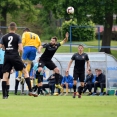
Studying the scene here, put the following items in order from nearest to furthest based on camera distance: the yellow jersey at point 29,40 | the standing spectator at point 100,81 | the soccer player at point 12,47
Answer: the soccer player at point 12,47 → the yellow jersey at point 29,40 → the standing spectator at point 100,81

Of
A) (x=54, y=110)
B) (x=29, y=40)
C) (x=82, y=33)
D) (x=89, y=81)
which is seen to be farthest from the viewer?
(x=82, y=33)

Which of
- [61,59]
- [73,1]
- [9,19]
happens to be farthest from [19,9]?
[61,59]

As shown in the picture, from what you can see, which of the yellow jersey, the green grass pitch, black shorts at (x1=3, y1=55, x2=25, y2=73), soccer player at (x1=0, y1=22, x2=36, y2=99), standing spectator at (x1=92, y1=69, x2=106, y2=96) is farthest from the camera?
standing spectator at (x1=92, y1=69, x2=106, y2=96)

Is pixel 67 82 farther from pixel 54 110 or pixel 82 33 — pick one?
pixel 82 33

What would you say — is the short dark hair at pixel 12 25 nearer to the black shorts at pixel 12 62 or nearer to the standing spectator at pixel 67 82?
the black shorts at pixel 12 62

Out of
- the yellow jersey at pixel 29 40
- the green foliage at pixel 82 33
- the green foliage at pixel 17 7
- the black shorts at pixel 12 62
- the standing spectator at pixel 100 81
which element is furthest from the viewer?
the green foliage at pixel 17 7

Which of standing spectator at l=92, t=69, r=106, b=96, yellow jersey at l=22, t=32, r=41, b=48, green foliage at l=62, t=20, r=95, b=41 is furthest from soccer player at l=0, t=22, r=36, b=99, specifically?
green foliage at l=62, t=20, r=95, b=41

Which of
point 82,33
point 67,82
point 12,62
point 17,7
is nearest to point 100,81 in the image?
point 67,82

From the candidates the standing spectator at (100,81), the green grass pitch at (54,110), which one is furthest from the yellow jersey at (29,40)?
the green grass pitch at (54,110)

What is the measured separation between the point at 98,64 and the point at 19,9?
101ft

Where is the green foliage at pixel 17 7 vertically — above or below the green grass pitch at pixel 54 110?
above

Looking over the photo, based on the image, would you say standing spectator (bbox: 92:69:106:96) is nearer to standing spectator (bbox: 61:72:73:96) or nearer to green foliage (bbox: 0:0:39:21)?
standing spectator (bbox: 61:72:73:96)

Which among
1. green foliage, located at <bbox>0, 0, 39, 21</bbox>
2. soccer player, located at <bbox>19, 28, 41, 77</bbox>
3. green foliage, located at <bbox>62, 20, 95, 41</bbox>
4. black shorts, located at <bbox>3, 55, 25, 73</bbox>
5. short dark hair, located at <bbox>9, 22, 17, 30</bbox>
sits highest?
green foliage, located at <bbox>0, 0, 39, 21</bbox>

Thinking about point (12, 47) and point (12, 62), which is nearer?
point (12, 47)
